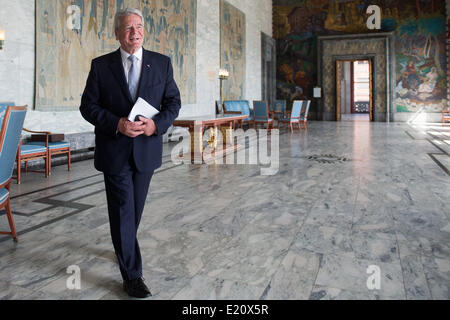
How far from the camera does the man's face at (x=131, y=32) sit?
7.06ft

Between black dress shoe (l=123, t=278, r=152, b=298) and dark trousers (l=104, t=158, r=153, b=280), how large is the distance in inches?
1.1

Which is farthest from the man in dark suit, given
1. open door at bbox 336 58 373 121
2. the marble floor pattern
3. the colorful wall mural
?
open door at bbox 336 58 373 121

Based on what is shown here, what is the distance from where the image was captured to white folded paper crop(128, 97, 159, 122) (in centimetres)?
214

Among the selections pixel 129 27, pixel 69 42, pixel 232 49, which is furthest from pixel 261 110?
pixel 129 27

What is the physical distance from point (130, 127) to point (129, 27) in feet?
1.89

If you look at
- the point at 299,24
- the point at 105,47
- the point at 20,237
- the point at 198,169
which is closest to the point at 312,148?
the point at 198,169

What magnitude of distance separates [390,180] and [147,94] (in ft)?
14.4

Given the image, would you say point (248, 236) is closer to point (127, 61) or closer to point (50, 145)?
point (127, 61)

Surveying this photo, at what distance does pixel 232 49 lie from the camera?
1498 centimetres

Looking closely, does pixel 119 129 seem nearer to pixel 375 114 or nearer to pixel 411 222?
pixel 411 222

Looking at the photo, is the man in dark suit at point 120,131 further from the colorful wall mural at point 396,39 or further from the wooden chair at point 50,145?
the colorful wall mural at point 396,39

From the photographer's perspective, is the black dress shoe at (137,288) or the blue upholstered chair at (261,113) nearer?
the black dress shoe at (137,288)

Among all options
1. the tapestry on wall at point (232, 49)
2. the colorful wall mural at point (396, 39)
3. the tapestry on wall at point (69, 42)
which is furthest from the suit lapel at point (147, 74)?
the colorful wall mural at point (396, 39)

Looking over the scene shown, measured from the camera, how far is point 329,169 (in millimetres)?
6496
